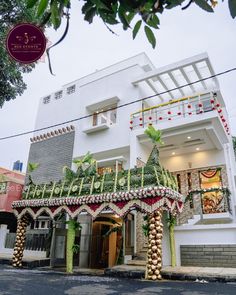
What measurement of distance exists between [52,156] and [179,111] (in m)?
8.90

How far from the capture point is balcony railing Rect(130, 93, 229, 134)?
11.7 metres

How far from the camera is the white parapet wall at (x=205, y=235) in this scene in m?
9.21

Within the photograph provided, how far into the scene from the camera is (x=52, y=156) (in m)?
17.1

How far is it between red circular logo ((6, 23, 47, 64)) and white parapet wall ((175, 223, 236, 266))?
858 cm

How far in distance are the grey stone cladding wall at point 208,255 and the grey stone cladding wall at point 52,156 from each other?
350 inches

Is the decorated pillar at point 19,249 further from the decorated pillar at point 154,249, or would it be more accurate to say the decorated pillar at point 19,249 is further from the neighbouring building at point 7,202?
the decorated pillar at point 154,249

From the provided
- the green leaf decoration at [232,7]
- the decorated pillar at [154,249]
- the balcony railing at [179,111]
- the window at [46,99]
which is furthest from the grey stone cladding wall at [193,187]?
the window at [46,99]

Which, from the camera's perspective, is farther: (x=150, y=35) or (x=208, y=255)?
(x=208, y=255)

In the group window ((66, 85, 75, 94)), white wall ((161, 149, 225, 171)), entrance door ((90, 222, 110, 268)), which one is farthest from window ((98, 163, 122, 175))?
window ((66, 85, 75, 94))

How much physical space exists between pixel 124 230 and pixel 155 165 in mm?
3975

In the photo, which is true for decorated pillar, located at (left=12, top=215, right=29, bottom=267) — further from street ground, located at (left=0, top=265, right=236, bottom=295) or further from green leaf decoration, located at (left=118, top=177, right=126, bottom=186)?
green leaf decoration, located at (left=118, top=177, right=126, bottom=186)

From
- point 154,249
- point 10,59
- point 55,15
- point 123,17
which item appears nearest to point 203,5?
point 123,17

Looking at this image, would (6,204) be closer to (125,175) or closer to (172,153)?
(125,175)

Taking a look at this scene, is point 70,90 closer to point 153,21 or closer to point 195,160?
point 195,160
